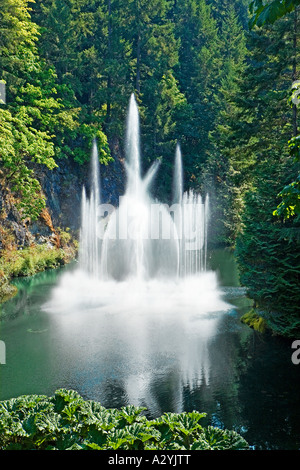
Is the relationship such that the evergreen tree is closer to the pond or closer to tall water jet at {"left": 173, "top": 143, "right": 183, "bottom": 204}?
tall water jet at {"left": 173, "top": 143, "right": 183, "bottom": 204}

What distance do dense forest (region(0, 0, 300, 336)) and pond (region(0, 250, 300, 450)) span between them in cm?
201

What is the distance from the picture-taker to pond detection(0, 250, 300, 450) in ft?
27.9

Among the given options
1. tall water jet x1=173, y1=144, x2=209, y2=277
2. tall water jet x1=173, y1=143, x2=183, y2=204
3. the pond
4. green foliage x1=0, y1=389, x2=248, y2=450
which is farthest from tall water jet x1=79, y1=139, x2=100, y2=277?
green foliage x1=0, y1=389, x2=248, y2=450

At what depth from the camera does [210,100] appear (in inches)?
1620

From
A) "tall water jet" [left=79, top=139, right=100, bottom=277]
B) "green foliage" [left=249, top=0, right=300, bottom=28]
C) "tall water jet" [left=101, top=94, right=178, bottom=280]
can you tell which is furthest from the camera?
"tall water jet" [left=79, top=139, right=100, bottom=277]

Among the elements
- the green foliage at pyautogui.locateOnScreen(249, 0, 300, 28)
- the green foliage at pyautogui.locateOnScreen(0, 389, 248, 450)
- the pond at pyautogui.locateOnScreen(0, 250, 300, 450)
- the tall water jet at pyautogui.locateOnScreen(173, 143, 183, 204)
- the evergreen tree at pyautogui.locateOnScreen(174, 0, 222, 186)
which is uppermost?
the evergreen tree at pyautogui.locateOnScreen(174, 0, 222, 186)

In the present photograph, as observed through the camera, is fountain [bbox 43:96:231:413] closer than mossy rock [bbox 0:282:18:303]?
Yes

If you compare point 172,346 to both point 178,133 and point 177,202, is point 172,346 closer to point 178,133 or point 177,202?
point 177,202

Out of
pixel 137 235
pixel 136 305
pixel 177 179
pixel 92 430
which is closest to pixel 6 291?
pixel 136 305

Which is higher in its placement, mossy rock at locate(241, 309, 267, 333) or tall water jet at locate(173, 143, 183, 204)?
tall water jet at locate(173, 143, 183, 204)

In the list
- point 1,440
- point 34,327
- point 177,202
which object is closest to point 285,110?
point 34,327

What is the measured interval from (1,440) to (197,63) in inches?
1614

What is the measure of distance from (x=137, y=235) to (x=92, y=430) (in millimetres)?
17073

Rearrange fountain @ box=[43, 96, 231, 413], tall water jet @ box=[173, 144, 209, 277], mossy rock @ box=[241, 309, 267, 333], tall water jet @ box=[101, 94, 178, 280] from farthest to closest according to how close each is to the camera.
→ tall water jet @ box=[173, 144, 209, 277] < tall water jet @ box=[101, 94, 178, 280] < mossy rock @ box=[241, 309, 267, 333] < fountain @ box=[43, 96, 231, 413]
